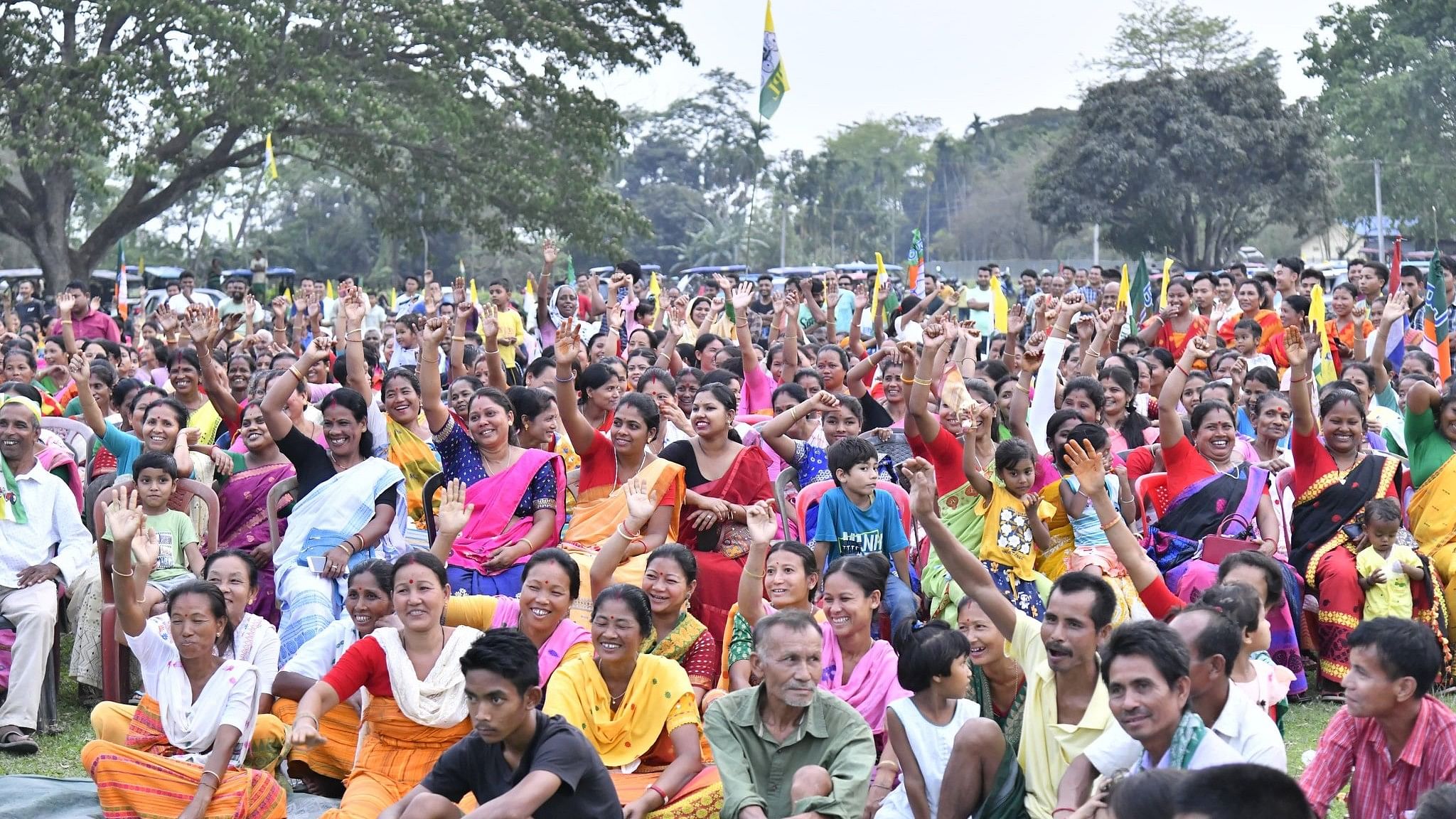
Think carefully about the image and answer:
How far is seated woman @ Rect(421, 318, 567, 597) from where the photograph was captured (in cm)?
672

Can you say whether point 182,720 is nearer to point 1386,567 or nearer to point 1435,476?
point 1386,567

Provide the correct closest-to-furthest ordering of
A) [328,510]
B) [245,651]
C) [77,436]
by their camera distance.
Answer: [245,651], [328,510], [77,436]

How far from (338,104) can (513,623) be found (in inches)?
697

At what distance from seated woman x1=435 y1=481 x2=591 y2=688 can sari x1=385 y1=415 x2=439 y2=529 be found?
166 cm

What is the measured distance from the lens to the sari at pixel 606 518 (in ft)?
21.7

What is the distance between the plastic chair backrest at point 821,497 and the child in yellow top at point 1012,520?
0.37 metres

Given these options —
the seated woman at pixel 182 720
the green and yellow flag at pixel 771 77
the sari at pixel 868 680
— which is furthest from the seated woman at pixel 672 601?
the green and yellow flag at pixel 771 77

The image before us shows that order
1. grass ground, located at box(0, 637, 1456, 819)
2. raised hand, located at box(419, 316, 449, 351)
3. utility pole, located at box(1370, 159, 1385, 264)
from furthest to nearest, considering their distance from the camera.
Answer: utility pole, located at box(1370, 159, 1385, 264) → raised hand, located at box(419, 316, 449, 351) → grass ground, located at box(0, 637, 1456, 819)

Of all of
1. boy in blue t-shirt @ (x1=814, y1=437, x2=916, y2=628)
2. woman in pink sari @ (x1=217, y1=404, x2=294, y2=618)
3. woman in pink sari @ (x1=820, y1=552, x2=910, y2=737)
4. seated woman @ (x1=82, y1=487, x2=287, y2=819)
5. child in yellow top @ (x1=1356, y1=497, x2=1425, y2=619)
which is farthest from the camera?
woman in pink sari @ (x1=217, y1=404, x2=294, y2=618)

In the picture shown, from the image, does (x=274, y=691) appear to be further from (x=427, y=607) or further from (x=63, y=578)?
(x=63, y=578)

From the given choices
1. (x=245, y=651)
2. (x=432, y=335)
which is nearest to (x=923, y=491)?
(x=245, y=651)

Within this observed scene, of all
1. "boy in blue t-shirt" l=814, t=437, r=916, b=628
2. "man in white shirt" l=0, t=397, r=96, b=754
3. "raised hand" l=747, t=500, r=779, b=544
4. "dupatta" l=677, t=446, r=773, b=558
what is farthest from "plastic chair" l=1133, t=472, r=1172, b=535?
"man in white shirt" l=0, t=397, r=96, b=754

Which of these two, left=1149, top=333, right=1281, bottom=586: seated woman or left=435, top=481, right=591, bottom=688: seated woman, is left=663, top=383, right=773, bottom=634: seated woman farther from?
left=1149, top=333, right=1281, bottom=586: seated woman

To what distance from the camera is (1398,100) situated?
1389 inches
